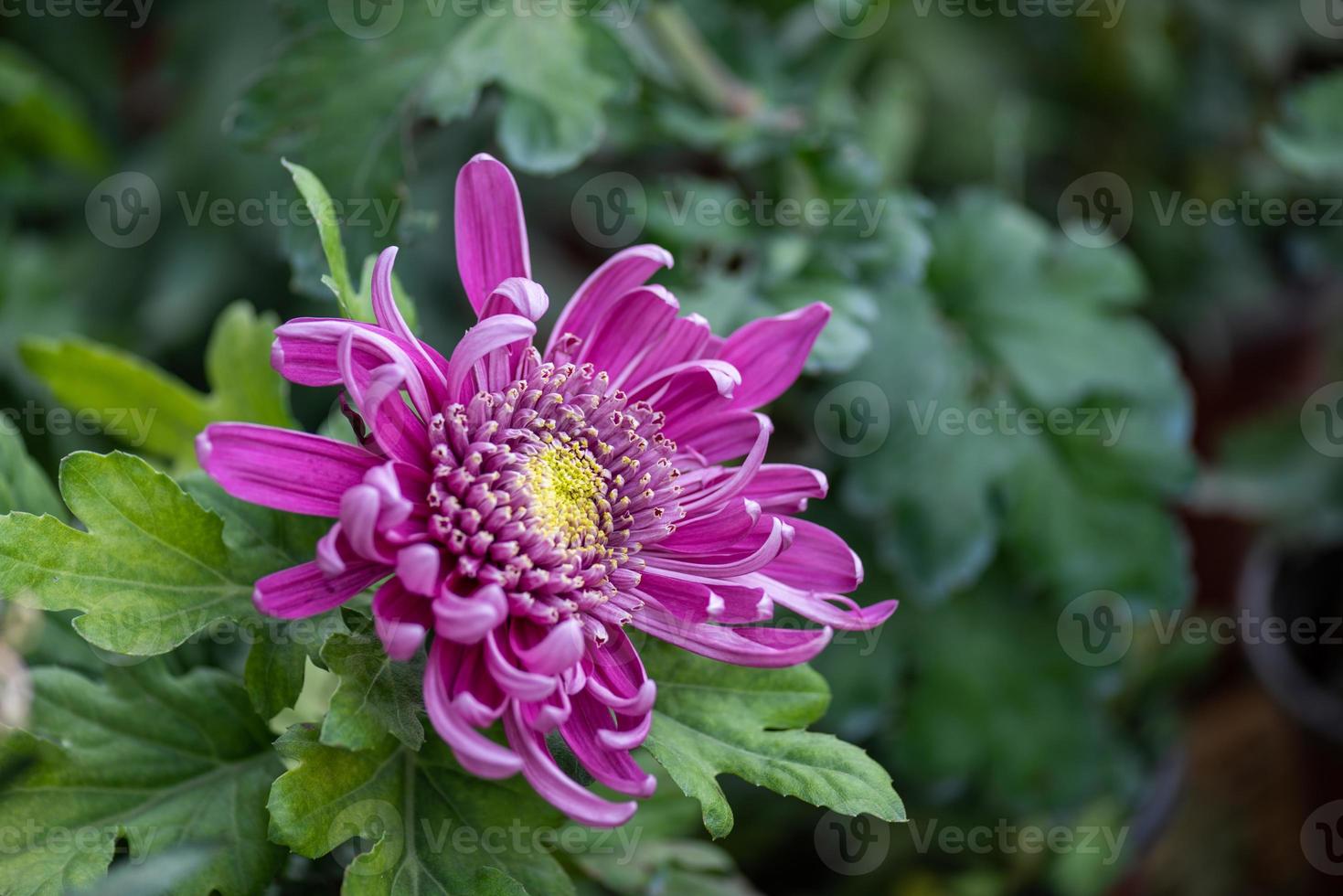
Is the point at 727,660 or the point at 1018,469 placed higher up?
the point at 727,660

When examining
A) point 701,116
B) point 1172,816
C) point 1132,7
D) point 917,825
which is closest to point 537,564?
point 701,116

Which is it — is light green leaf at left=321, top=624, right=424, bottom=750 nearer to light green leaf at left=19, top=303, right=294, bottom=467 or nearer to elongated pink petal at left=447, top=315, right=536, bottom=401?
elongated pink petal at left=447, top=315, right=536, bottom=401

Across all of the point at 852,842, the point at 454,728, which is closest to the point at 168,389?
the point at 454,728

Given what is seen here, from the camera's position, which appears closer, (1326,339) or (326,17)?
(326,17)

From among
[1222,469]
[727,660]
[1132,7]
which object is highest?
[1132,7]

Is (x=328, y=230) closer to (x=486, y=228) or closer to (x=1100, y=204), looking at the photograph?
(x=486, y=228)

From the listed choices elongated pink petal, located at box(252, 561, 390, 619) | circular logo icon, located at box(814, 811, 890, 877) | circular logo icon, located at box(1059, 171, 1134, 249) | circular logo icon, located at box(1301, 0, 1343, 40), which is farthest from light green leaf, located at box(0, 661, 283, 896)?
circular logo icon, located at box(1301, 0, 1343, 40)

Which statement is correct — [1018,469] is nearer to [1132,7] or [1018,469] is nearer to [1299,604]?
[1299,604]
